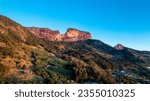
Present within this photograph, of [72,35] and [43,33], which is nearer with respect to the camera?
[43,33]

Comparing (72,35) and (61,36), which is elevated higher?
(72,35)

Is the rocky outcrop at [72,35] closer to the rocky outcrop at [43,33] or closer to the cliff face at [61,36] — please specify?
the cliff face at [61,36]

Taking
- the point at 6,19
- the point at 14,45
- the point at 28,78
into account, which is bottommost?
the point at 28,78

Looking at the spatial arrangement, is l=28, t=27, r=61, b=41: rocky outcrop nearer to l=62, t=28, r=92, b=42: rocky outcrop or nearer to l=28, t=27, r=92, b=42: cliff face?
l=28, t=27, r=92, b=42: cliff face

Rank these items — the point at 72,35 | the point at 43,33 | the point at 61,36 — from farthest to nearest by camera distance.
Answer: the point at 61,36, the point at 72,35, the point at 43,33

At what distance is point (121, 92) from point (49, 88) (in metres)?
2.92

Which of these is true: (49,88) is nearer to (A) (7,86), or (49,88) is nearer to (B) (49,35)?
(A) (7,86)

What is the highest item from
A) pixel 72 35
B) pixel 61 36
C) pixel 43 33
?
pixel 72 35

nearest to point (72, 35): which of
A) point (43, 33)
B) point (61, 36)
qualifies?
point (61, 36)

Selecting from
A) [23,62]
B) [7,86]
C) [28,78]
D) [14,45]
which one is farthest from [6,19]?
Answer: [7,86]

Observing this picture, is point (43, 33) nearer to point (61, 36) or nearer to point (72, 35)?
point (72, 35)

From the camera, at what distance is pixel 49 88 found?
50.2 feet

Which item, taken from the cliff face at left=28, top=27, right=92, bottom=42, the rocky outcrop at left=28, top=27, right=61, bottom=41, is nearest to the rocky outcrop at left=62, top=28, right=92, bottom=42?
the cliff face at left=28, top=27, right=92, bottom=42

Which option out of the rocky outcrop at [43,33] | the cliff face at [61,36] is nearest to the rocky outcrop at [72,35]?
the cliff face at [61,36]
